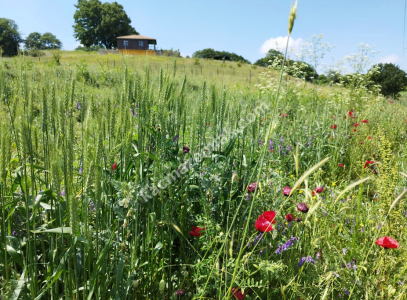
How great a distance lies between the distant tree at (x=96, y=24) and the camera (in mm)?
44156

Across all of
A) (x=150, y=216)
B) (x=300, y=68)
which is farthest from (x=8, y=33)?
(x=150, y=216)

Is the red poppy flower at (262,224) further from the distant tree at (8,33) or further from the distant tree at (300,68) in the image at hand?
the distant tree at (8,33)

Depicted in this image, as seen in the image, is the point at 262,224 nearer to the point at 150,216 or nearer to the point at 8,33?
the point at 150,216

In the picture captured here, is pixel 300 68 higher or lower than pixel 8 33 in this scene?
lower

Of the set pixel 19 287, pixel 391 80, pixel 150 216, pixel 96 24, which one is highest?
pixel 96 24

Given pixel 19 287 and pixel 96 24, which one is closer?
pixel 19 287

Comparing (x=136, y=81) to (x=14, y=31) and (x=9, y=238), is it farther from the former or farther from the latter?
(x=14, y=31)

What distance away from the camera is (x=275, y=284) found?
1.22 meters

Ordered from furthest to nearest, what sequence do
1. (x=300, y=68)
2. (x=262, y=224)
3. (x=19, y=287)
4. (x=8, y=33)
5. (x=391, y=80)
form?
(x=8, y=33) → (x=391, y=80) → (x=300, y=68) → (x=262, y=224) → (x=19, y=287)

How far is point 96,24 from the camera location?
4472cm

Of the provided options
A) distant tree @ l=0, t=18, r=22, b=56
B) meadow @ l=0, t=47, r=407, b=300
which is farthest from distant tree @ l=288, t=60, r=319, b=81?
→ distant tree @ l=0, t=18, r=22, b=56

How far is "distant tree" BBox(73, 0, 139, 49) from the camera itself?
145 ft

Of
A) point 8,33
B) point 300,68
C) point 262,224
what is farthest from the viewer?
point 8,33

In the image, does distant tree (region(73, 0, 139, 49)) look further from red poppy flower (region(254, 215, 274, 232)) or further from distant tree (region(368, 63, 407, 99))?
red poppy flower (region(254, 215, 274, 232))
